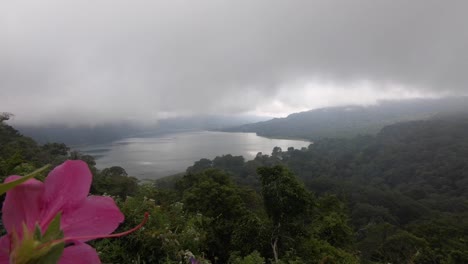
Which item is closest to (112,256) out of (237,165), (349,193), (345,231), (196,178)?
(345,231)

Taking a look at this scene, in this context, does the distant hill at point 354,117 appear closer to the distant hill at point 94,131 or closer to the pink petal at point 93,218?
the distant hill at point 94,131

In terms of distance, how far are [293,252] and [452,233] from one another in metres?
16.2

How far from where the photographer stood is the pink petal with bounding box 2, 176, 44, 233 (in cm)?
28

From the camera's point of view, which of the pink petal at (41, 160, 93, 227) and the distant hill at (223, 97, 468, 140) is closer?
the pink petal at (41, 160, 93, 227)

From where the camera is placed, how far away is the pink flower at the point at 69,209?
29 centimetres

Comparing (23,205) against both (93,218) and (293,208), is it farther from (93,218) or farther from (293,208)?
(293,208)

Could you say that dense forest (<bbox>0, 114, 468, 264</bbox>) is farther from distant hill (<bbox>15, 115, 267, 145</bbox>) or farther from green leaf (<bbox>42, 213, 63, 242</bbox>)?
distant hill (<bbox>15, 115, 267, 145</bbox>)

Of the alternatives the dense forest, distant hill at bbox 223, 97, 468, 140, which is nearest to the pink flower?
the dense forest

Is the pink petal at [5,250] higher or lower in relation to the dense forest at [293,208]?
higher

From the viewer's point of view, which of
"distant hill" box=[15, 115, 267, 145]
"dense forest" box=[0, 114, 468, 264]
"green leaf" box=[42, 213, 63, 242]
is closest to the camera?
"green leaf" box=[42, 213, 63, 242]

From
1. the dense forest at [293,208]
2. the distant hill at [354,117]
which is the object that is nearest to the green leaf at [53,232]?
the dense forest at [293,208]

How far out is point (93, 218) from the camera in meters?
0.31

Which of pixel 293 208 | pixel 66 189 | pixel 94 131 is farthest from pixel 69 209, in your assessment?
pixel 94 131

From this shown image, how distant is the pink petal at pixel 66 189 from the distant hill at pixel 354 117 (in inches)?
4574
